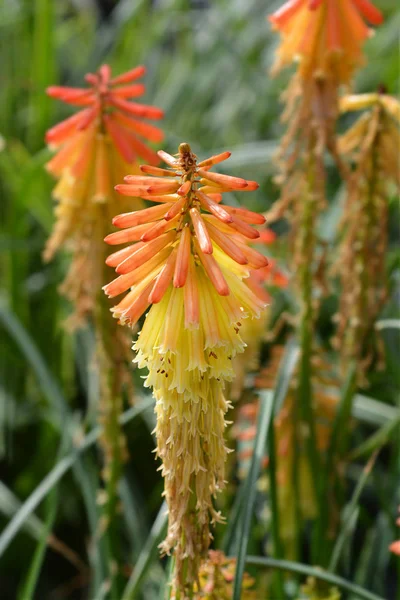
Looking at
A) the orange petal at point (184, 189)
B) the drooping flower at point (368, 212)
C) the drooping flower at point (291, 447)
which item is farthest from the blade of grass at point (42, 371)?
the orange petal at point (184, 189)

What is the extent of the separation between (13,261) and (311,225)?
5.57ft

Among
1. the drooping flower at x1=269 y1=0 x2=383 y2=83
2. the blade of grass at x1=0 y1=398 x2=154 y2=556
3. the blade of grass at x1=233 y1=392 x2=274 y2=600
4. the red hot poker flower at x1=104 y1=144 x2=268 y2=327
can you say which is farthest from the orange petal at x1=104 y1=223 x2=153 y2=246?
the drooping flower at x1=269 y1=0 x2=383 y2=83

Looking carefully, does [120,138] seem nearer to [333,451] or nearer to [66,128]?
[66,128]

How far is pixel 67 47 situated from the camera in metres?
5.83

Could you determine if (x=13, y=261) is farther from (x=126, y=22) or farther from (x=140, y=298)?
(x=140, y=298)

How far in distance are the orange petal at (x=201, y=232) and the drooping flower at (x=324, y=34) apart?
3.60 feet

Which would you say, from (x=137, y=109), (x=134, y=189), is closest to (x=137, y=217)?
(x=134, y=189)

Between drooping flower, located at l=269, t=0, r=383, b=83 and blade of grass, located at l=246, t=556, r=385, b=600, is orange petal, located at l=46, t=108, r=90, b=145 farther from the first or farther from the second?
blade of grass, located at l=246, t=556, r=385, b=600

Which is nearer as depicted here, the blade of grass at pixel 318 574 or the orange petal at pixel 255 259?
the orange petal at pixel 255 259

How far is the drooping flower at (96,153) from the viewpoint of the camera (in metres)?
1.99

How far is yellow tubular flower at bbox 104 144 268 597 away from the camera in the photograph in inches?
48.4

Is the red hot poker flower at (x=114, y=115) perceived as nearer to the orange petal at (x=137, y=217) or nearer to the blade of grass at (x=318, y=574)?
the orange petal at (x=137, y=217)

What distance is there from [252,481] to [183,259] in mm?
636

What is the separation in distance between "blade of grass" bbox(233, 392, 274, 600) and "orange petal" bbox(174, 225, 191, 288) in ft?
1.96
